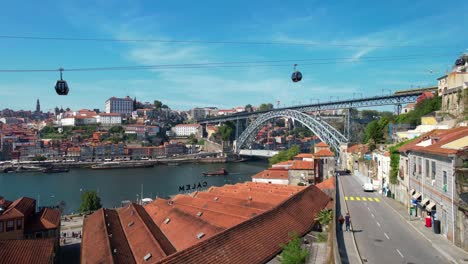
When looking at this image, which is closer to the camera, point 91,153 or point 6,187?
point 6,187

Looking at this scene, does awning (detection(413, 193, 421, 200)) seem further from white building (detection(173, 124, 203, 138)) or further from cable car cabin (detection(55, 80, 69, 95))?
white building (detection(173, 124, 203, 138))

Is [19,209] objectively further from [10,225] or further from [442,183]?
[442,183]

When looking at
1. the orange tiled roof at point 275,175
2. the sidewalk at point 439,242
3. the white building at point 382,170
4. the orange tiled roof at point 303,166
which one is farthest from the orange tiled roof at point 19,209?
the orange tiled roof at point 303,166

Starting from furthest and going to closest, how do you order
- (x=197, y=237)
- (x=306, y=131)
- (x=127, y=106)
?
(x=127, y=106), (x=306, y=131), (x=197, y=237)

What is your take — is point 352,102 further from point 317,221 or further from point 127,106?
point 127,106

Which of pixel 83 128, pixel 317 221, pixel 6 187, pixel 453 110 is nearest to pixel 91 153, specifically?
pixel 83 128

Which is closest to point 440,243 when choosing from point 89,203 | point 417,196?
point 417,196

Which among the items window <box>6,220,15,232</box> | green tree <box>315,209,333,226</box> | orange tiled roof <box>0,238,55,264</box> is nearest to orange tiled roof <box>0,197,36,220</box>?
window <box>6,220,15,232</box>

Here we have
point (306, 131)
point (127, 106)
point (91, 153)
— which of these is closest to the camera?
point (91, 153)

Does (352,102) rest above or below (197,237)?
above
